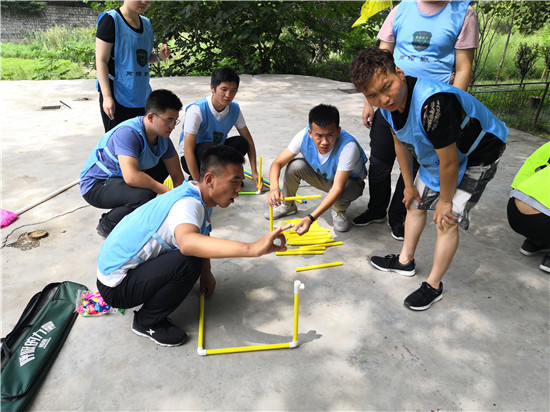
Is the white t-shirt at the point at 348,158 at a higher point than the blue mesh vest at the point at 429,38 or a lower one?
lower

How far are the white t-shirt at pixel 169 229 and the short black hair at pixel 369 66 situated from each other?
1.06 m

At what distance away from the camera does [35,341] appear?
86.1 inches

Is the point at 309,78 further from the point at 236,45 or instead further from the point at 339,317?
the point at 339,317

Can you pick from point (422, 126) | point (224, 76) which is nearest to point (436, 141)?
point (422, 126)

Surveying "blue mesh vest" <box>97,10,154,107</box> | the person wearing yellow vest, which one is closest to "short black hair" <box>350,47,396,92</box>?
the person wearing yellow vest

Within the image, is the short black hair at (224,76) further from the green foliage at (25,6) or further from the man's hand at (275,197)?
the green foliage at (25,6)

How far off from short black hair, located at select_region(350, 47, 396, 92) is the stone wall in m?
22.5

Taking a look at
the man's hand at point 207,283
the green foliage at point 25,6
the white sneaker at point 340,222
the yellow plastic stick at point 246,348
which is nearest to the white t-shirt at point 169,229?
the man's hand at point 207,283

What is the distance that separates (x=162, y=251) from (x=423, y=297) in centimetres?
Answer: 172

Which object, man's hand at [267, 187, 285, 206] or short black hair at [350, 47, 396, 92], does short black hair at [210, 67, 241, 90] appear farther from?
short black hair at [350, 47, 396, 92]

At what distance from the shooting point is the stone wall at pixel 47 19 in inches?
762

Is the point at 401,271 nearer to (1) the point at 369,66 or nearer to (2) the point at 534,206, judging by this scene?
(2) the point at 534,206

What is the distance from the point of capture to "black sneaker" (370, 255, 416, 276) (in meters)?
2.96

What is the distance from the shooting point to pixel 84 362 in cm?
218
